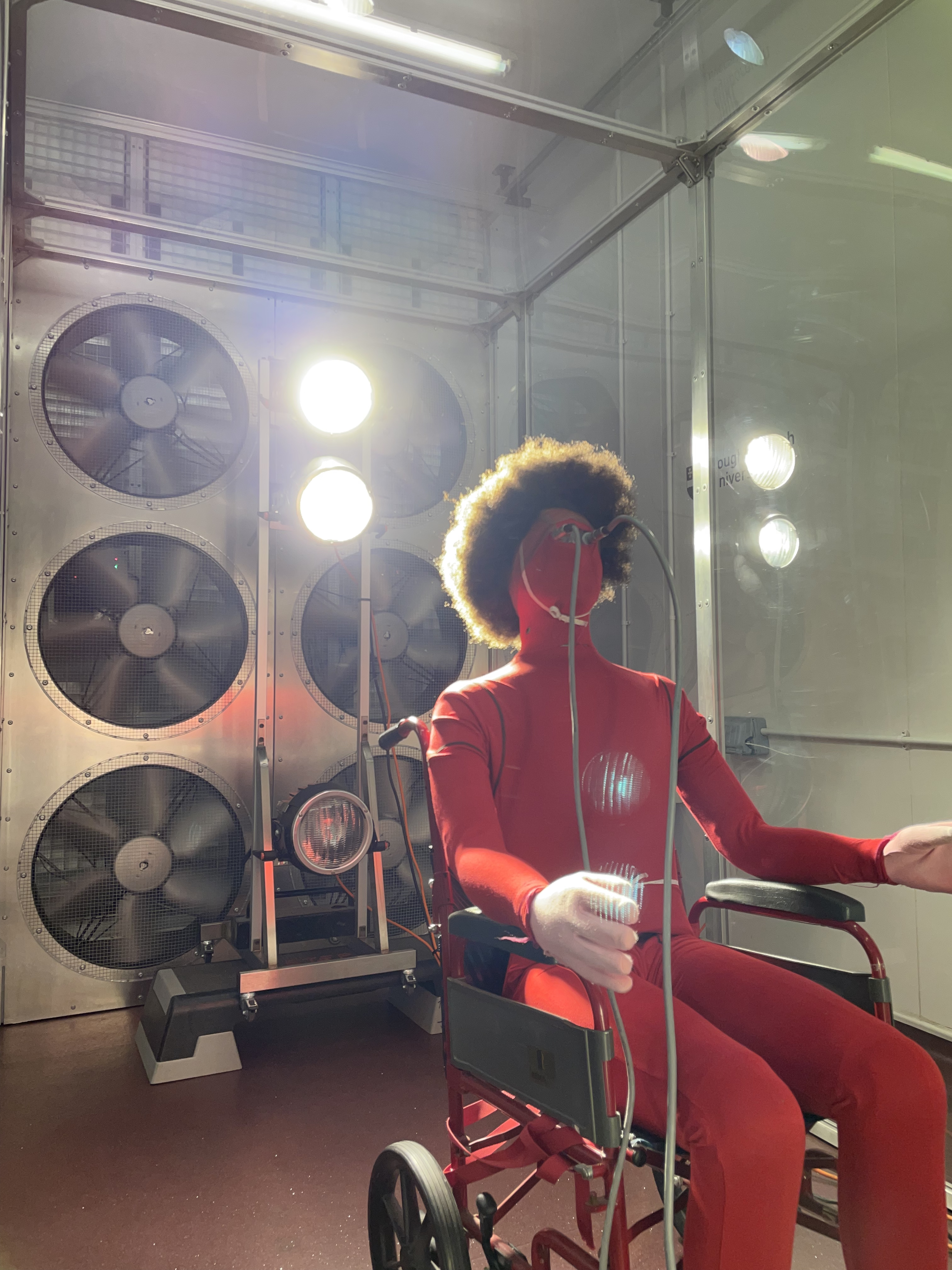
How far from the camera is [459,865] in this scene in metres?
1.29

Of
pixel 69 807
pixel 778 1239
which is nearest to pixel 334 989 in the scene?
pixel 69 807

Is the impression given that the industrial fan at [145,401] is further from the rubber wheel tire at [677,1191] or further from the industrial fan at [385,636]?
the rubber wheel tire at [677,1191]

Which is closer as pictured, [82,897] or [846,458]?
[846,458]

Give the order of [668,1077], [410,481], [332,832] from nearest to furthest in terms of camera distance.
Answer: [668,1077]
[332,832]
[410,481]

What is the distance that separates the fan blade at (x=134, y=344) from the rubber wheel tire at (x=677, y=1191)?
3.11 metres

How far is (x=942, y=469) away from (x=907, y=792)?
744 mm

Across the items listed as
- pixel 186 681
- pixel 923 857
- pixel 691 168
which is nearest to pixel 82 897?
pixel 186 681

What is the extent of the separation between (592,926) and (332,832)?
2167 millimetres

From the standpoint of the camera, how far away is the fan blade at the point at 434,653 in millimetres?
3812

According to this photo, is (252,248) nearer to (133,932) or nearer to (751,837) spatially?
(133,932)

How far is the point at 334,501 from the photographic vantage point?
3162mm

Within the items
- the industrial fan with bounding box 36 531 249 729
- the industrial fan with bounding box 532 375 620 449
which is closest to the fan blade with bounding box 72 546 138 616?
the industrial fan with bounding box 36 531 249 729

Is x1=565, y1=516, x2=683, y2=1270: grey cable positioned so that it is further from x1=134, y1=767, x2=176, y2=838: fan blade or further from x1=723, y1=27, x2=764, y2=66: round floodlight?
x1=134, y1=767, x2=176, y2=838: fan blade

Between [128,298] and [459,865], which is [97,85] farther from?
[459,865]
